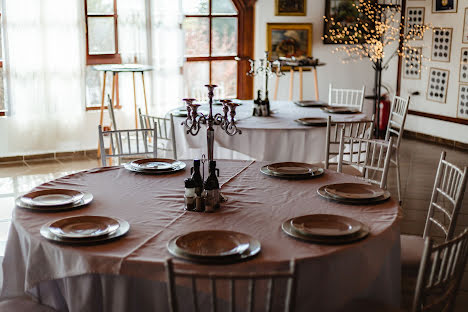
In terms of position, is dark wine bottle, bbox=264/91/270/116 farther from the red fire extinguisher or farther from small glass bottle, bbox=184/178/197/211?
the red fire extinguisher

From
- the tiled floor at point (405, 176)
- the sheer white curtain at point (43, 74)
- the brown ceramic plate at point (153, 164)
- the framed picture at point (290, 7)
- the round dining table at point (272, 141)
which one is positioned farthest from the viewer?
the framed picture at point (290, 7)

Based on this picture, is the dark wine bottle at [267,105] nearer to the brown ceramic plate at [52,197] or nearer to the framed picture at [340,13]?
the brown ceramic plate at [52,197]

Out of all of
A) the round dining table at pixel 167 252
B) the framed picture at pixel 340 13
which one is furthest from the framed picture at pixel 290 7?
the round dining table at pixel 167 252

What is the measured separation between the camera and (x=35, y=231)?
2398 millimetres

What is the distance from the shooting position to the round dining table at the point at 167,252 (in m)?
2.15

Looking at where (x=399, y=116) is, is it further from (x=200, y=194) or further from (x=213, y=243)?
(x=213, y=243)

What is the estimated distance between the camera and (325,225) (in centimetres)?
243

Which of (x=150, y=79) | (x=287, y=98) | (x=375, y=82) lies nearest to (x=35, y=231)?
(x=150, y=79)

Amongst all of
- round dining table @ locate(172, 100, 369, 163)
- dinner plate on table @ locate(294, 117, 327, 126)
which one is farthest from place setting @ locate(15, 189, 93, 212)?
dinner plate on table @ locate(294, 117, 327, 126)

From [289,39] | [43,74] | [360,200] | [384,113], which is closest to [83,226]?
[360,200]

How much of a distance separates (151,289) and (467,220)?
3.41 m

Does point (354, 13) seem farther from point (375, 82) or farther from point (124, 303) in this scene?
point (124, 303)

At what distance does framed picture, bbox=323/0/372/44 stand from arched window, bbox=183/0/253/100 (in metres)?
0.97

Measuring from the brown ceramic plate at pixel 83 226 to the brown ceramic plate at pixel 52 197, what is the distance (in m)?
0.22
